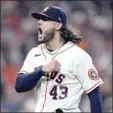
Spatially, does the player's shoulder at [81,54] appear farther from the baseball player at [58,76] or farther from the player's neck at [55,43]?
the player's neck at [55,43]

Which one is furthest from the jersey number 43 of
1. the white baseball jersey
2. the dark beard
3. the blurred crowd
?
the blurred crowd

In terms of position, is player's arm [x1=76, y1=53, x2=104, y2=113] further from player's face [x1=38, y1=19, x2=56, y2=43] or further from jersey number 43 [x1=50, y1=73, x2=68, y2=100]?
player's face [x1=38, y1=19, x2=56, y2=43]

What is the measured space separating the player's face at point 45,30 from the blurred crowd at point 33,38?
453 centimetres

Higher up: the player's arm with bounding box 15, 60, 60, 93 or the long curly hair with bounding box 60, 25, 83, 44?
the long curly hair with bounding box 60, 25, 83, 44

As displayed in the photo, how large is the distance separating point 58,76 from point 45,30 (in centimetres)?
43

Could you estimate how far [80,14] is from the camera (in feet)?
37.5

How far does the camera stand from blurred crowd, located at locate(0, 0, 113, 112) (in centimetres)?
977

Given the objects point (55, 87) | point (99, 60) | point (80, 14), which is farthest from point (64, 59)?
point (80, 14)

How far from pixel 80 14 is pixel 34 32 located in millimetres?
1113

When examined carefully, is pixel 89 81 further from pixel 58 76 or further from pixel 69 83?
pixel 58 76

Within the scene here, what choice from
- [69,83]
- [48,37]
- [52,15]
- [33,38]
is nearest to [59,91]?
[69,83]

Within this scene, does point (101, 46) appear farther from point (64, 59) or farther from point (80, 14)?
point (64, 59)

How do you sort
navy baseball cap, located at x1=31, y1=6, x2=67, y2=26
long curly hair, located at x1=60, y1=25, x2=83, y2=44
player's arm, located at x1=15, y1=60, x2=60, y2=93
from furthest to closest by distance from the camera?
1. long curly hair, located at x1=60, y1=25, x2=83, y2=44
2. navy baseball cap, located at x1=31, y1=6, x2=67, y2=26
3. player's arm, located at x1=15, y1=60, x2=60, y2=93

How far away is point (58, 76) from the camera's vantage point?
16.2 ft
